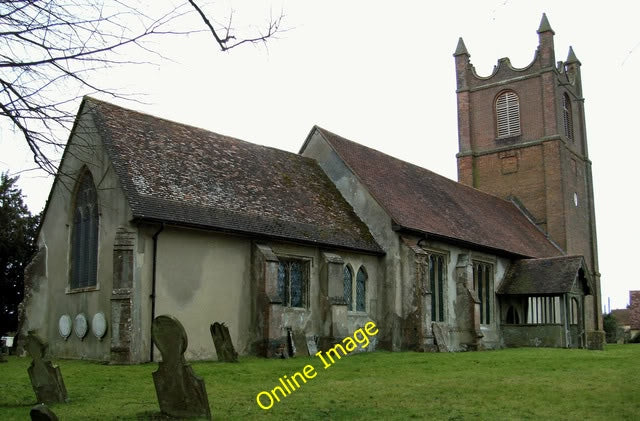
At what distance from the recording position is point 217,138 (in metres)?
27.4

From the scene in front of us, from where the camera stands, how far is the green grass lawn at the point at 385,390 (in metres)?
11.1

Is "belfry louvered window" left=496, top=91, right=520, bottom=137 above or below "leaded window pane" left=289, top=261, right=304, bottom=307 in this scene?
above

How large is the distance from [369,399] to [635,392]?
15.4ft

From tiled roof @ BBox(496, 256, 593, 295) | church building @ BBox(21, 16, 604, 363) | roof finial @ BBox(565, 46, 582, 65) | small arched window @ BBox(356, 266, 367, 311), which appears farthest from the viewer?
roof finial @ BBox(565, 46, 582, 65)

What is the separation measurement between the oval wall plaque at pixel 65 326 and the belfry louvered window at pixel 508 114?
97.5ft

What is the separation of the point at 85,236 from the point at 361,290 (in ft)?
32.6

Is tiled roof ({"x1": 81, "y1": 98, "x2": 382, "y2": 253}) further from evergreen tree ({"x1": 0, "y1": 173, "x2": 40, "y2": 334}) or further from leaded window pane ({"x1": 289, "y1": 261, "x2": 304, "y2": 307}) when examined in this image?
evergreen tree ({"x1": 0, "y1": 173, "x2": 40, "y2": 334})

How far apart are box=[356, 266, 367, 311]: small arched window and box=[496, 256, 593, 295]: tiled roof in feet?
28.0

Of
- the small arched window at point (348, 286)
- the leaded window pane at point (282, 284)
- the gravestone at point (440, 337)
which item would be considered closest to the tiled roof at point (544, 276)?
the gravestone at point (440, 337)

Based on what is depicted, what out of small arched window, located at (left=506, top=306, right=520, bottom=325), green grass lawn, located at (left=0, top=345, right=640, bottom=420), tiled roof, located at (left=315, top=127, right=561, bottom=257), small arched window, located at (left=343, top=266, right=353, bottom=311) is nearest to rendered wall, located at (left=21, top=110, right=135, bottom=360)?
green grass lawn, located at (left=0, top=345, right=640, bottom=420)

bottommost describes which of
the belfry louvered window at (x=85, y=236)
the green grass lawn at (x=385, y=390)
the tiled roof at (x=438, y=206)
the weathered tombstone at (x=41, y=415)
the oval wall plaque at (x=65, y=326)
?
the green grass lawn at (x=385, y=390)

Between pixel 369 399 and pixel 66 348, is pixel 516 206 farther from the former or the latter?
pixel 369 399

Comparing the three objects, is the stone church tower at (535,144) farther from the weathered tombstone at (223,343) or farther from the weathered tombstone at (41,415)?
the weathered tombstone at (41,415)

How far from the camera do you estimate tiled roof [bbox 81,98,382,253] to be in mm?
21000
